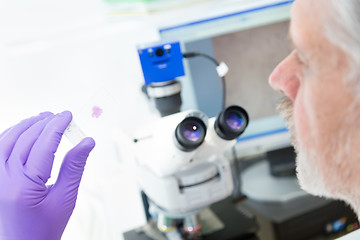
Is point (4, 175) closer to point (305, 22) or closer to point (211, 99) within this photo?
point (305, 22)

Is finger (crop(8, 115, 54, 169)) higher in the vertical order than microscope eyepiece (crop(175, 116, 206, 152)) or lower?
higher

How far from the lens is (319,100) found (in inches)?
26.3

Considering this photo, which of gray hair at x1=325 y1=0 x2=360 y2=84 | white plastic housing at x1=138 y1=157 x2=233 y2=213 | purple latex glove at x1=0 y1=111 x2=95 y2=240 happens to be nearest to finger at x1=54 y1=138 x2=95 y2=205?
purple latex glove at x1=0 y1=111 x2=95 y2=240

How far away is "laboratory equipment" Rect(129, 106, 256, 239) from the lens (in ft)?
2.75

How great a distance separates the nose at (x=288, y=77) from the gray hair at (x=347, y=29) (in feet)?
0.35

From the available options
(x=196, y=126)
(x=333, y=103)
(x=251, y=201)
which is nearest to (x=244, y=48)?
(x=251, y=201)

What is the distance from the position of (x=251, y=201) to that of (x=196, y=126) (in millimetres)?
684

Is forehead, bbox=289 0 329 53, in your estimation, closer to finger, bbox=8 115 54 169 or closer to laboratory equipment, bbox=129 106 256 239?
laboratory equipment, bbox=129 106 256 239

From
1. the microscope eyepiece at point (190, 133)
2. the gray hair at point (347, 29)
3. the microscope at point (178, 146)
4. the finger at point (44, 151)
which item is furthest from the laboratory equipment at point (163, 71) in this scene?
the gray hair at point (347, 29)

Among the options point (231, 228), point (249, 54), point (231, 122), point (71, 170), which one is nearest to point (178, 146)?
point (231, 122)

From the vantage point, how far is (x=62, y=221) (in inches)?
31.8

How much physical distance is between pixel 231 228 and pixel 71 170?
595mm

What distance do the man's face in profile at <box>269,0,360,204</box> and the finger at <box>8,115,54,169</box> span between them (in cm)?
52

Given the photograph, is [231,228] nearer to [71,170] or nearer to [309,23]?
[71,170]
